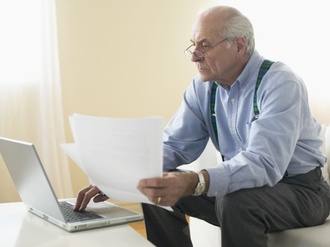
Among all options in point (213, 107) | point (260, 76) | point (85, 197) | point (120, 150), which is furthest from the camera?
point (213, 107)

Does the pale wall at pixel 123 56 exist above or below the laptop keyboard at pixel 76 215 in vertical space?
above

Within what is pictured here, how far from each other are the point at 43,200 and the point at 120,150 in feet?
1.19

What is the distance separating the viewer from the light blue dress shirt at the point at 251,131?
3.69 feet

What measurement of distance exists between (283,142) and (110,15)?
6.36 feet

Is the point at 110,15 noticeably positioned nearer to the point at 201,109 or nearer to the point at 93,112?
the point at 93,112

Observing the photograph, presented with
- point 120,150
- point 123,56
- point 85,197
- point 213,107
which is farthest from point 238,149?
point 123,56

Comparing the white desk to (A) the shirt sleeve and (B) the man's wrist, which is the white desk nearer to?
(B) the man's wrist

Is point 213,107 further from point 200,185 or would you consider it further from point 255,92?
point 200,185

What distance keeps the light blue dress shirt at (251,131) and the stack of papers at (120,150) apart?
8.8 inches

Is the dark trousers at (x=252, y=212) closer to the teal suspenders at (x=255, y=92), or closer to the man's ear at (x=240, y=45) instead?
the teal suspenders at (x=255, y=92)

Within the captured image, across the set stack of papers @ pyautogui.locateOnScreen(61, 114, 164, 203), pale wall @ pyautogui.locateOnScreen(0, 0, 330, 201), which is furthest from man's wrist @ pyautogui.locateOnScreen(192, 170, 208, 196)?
pale wall @ pyautogui.locateOnScreen(0, 0, 330, 201)

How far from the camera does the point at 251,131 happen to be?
3.94 ft

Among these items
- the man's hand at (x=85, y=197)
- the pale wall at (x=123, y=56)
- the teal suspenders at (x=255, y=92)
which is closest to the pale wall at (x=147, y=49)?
the pale wall at (x=123, y=56)

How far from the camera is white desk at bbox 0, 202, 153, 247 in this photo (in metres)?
0.99
